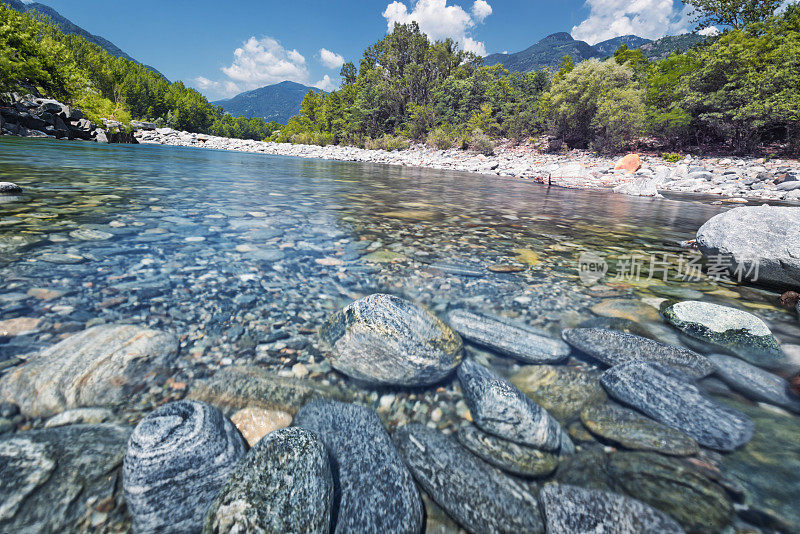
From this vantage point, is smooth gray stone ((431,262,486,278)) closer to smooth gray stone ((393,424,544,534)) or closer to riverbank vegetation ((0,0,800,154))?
smooth gray stone ((393,424,544,534))

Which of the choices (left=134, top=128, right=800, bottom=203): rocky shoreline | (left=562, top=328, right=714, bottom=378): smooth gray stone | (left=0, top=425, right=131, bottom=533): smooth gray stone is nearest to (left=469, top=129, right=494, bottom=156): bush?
(left=134, top=128, right=800, bottom=203): rocky shoreline

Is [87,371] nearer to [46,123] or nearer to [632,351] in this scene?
[632,351]

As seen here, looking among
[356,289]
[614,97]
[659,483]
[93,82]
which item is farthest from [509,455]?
[93,82]

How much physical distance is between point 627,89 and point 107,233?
33.2m

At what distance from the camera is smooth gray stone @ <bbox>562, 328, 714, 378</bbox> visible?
1852 millimetres

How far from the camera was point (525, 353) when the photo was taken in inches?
78.2

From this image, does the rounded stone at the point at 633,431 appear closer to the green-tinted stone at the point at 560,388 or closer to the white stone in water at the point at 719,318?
the green-tinted stone at the point at 560,388

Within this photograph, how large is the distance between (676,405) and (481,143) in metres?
33.2

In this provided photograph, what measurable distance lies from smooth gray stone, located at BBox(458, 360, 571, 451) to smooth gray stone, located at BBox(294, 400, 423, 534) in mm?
452

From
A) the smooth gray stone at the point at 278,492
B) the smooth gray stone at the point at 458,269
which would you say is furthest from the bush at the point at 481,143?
the smooth gray stone at the point at 278,492

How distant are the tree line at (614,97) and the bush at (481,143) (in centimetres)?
13

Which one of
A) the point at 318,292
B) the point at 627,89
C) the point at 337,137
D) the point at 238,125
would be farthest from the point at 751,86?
A: the point at 238,125

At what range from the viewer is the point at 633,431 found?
Answer: 1.44 metres

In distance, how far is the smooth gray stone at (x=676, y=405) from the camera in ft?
4.63
